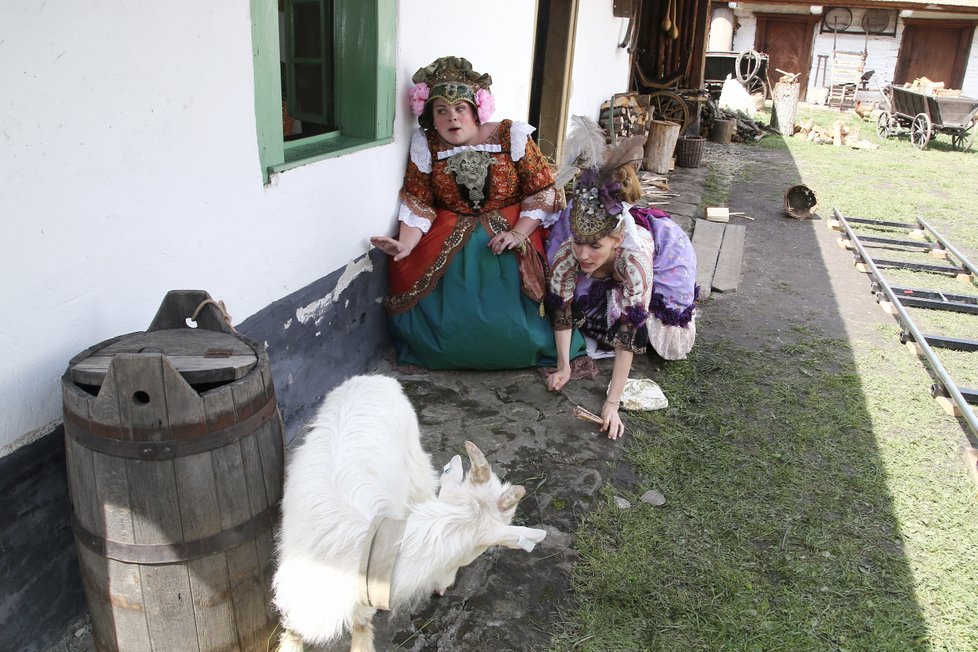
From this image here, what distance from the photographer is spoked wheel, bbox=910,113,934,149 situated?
13984mm

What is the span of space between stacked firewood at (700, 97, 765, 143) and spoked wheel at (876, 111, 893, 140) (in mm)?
2823

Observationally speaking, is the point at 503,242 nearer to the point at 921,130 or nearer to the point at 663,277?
the point at 663,277

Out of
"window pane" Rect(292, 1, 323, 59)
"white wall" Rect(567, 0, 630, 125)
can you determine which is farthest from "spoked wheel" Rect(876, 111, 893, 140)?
"window pane" Rect(292, 1, 323, 59)

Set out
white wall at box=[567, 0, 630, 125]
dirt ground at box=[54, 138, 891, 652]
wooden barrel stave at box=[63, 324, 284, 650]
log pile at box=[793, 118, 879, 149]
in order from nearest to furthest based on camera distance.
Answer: wooden barrel stave at box=[63, 324, 284, 650], dirt ground at box=[54, 138, 891, 652], white wall at box=[567, 0, 630, 125], log pile at box=[793, 118, 879, 149]

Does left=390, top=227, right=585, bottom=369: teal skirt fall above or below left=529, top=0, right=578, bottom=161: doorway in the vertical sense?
below

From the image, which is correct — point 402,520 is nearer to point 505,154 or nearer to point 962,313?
point 505,154

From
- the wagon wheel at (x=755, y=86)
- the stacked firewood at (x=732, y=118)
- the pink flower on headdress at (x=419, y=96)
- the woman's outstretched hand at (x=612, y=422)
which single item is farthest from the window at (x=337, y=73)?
the wagon wheel at (x=755, y=86)

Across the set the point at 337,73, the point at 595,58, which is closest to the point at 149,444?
the point at 337,73

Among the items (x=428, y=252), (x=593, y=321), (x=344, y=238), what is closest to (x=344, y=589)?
(x=344, y=238)

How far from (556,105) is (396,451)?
6.19 meters

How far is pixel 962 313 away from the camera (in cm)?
537

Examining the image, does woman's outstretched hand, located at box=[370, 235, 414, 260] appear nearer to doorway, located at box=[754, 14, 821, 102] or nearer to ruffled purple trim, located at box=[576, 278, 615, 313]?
ruffled purple trim, located at box=[576, 278, 615, 313]

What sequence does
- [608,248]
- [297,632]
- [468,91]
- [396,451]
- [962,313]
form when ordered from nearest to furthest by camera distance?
[297,632] → [396,451] → [608,248] → [468,91] → [962,313]

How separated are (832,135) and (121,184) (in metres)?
16.0
